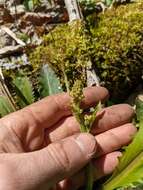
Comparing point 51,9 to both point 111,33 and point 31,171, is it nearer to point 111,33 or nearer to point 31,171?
point 111,33

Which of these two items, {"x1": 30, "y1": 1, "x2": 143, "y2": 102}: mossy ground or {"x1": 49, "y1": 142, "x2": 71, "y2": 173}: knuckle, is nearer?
{"x1": 49, "y1": 142, "x2": 71, "y2": 173}: knuckle

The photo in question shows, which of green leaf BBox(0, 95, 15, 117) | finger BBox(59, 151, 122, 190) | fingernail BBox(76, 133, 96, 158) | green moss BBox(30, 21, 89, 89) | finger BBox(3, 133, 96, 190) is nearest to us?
finger BBox(3, 133, 96, 190)

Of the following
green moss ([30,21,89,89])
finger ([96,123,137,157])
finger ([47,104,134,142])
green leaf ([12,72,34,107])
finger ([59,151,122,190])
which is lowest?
finger ([59,151,122,190])

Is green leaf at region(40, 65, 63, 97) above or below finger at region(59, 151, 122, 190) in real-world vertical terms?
above

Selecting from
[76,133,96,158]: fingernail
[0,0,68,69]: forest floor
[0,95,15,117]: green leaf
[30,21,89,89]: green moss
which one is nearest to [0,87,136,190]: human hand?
[76,133,96,158]: fingernail

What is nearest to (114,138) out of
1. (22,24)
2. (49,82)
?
(49,82)

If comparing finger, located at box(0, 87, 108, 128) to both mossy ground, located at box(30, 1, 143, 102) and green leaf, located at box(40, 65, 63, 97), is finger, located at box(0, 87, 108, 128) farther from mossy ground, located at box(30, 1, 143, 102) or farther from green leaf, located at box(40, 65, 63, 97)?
mossy ground, located at box(30, 1, 143, 102)

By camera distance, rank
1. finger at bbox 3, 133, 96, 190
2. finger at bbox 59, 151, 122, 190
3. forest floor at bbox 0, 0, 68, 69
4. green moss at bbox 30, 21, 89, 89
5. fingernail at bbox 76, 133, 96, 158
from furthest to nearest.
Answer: forest floor at bbox 0, 0, 68, 69, green moss at bbox 30, 21, 89, 89, finger at bbox 59, 151, 122, 190, fingernail at bbox 76, 133, 96, 158, finger at bbox 3, 133, 96, 190
